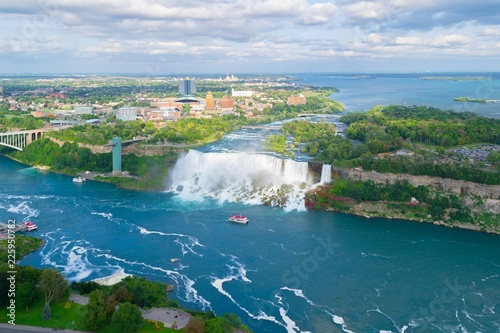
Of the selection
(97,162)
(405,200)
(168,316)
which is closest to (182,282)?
(168,316)

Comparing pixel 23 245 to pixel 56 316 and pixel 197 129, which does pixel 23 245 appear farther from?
pixel 197 129

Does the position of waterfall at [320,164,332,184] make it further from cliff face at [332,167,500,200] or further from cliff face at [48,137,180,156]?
cliff face at [48,137,180,156]

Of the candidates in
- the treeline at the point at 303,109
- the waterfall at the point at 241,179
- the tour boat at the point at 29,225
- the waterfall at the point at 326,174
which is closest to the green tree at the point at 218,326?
the tour boat at the point at 29,225

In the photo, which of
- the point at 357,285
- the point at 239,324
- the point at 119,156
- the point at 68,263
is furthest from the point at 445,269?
the point at 119,156

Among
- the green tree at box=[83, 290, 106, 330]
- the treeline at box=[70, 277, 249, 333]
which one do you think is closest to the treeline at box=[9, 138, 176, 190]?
the treeline at box=[70, 277, 249, 333]

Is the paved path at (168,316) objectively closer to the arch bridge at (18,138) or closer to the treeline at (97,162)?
the treeline at (97,162)
